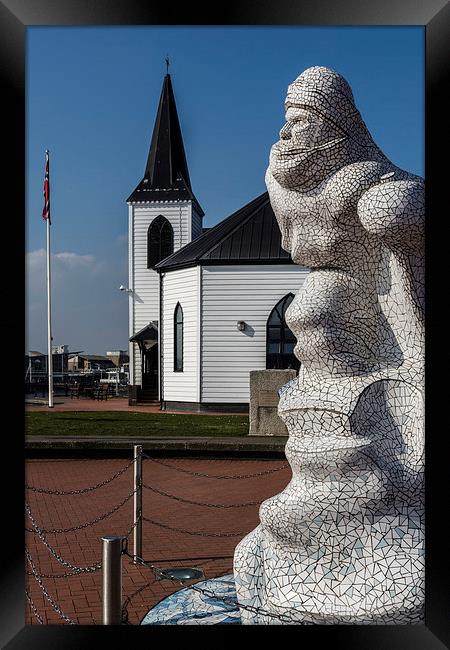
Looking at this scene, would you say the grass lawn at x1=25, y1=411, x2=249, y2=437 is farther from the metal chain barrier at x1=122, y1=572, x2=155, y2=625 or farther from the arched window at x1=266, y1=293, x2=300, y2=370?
the metal chain barrier at x1=122, y1=572, x2=155, y2=625

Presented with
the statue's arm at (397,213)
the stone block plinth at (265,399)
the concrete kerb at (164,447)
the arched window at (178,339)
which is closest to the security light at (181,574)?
the statue's arm at (397,213)

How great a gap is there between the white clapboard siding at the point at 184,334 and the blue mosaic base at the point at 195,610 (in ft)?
61.3

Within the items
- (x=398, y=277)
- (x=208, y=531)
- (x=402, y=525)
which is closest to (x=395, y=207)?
(x=398, y=277)

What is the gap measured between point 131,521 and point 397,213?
6109 mm

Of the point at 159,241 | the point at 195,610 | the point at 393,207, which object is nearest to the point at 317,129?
the point at 393,207

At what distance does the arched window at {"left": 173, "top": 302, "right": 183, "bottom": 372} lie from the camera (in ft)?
85.9

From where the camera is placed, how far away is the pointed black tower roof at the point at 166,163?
121ft

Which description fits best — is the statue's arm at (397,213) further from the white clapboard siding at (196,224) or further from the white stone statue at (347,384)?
the white clapboard siding at (196,224)

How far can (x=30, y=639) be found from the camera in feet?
13.9

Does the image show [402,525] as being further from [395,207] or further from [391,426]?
[395,207]

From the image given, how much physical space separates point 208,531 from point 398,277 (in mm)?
5057

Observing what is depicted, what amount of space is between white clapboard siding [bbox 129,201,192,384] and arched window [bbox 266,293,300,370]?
12.1 m

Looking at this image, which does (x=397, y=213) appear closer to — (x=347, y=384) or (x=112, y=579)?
(x=347, y=384)

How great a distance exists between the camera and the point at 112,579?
4.65 metres
